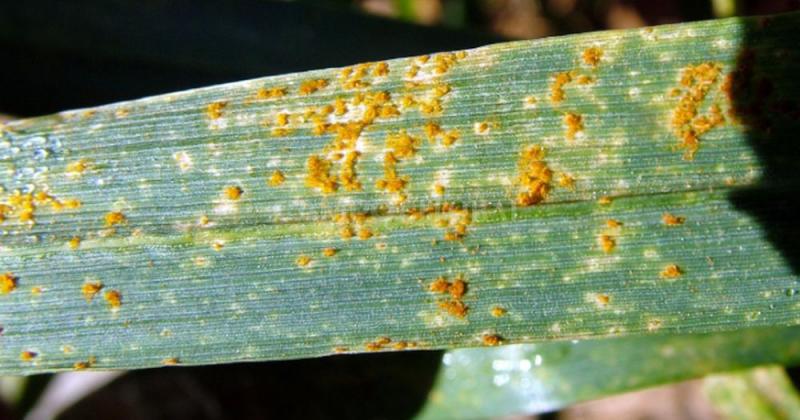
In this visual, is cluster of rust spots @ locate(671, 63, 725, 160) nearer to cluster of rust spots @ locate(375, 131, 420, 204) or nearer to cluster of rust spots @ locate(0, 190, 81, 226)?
cluster of rust spots @ locate(375, 131, 420, 204)

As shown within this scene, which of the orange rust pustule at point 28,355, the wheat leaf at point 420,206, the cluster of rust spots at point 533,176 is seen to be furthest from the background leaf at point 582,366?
the orange rust pustule at point 28,355

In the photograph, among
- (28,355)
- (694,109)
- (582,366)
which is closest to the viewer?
(694,109)

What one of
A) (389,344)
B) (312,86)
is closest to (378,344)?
(389,344)

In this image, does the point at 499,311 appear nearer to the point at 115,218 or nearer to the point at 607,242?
the point at 607,242

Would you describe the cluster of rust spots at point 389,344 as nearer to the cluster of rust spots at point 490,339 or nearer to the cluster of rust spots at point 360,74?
the cluster of rust spots at point 490,339

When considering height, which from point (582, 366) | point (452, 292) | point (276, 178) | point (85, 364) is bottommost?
point (582, 366)

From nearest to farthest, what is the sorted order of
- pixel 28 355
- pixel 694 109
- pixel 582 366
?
pixel 694 109, pixel 28 355, pixel 582 366
